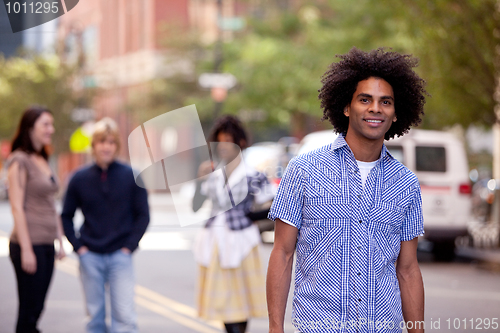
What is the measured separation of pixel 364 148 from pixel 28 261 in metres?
3.11

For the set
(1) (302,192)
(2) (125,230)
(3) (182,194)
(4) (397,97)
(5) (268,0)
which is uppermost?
(5) (268,0)

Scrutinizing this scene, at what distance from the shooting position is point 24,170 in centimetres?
551

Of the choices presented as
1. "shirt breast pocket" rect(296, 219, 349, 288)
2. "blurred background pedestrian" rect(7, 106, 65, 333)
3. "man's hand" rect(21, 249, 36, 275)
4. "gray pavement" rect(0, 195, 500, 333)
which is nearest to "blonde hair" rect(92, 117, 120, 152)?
"blurred background pedestrian" rect(7, 106, 65, 333)

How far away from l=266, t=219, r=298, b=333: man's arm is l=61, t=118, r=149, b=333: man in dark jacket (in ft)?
8.67

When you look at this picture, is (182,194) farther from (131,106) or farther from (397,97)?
(397,97)

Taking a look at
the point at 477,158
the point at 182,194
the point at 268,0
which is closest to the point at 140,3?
the point at 268,0

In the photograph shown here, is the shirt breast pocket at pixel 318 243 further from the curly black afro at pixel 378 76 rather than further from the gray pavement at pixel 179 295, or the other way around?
the gray pavement at pixel 179 295

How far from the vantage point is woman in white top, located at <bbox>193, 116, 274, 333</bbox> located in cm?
573

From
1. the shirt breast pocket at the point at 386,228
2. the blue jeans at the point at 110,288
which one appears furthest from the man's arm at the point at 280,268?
the blue jeans at the point at 110,288

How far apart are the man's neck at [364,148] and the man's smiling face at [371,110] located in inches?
0.7

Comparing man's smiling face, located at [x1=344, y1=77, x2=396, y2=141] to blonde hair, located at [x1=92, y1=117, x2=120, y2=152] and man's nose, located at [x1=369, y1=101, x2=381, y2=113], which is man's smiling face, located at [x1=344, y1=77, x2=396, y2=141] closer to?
man's nose, located at [x1=369, y1=101, x2=381, y2=113]

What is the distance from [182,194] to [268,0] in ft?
29.8

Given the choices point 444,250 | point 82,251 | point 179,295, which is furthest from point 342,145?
point 444,250

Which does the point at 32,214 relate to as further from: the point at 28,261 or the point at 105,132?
the point at 105,132
